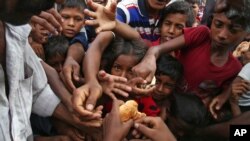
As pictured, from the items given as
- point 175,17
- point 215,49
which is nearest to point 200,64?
point 215,49

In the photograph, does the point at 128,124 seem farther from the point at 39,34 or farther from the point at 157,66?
the point at 39,34

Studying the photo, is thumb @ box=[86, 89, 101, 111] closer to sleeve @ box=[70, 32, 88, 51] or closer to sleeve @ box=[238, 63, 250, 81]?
sleeve @ box=[70, 32, 88, 51]

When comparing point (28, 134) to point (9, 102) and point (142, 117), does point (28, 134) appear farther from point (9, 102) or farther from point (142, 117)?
point (142, 117)

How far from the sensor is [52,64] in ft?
7.69

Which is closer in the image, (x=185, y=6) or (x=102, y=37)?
(x=102, y=37)

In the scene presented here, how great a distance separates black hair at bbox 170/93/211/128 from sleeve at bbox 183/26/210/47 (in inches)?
12.7

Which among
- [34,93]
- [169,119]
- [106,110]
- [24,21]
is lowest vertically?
[169,119]

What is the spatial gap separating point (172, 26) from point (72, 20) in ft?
2.05

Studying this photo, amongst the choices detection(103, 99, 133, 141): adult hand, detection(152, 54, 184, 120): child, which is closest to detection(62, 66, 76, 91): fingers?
detection(103, 99, 133, 141): adult hand

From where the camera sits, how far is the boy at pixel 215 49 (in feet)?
7.41

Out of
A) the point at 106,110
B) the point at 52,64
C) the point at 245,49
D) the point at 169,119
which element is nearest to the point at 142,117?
the point at 106,110

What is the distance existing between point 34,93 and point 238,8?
3.78 ft

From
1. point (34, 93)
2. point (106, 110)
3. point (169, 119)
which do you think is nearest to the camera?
point (34, 93)

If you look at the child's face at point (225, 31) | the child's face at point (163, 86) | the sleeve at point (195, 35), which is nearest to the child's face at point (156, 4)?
the sleeve at point (195, 35)
